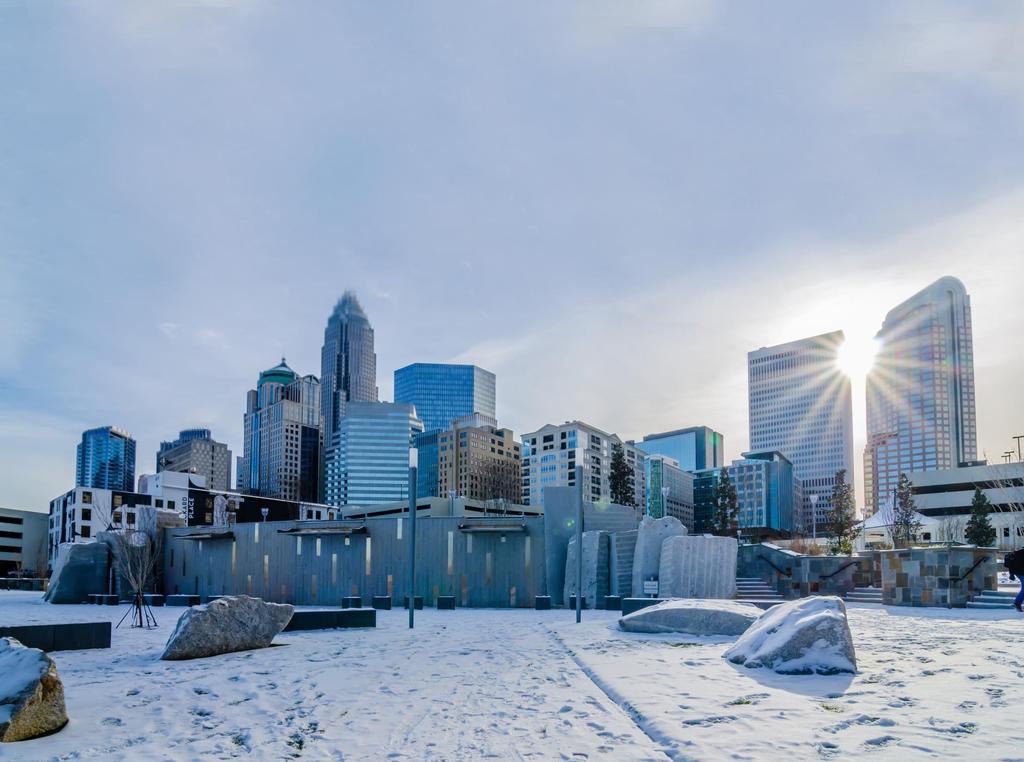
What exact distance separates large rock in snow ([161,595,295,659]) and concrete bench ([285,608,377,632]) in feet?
6.83

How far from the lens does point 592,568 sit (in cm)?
2309

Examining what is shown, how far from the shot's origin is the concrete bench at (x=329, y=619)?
15.1 m

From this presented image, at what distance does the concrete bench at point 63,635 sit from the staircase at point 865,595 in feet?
60.7

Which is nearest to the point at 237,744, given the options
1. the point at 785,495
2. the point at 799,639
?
the point at 799,639

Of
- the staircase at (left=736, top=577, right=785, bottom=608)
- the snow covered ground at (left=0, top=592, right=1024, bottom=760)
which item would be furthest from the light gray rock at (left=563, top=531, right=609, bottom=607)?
the snow covered ground at (left=0, top=592, right=1024, bottom=760)

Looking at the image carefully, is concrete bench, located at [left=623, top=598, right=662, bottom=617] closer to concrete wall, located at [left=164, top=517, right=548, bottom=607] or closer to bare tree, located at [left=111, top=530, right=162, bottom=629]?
concrete wall, located at [left=164, top=517, right=548, bottom=607]

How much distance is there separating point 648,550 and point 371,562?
30.2 feet

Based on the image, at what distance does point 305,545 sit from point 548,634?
597 inches

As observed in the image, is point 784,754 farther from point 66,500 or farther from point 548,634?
point 66,500

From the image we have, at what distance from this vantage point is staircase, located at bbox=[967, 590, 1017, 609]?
1845 cm

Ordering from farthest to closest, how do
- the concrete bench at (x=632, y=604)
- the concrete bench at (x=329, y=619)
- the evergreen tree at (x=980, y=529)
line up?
the evergreen tree at (x=980, y=529)
the concrete bench at (x=632, y=604)
the concrete bench at (x=329, y=619)

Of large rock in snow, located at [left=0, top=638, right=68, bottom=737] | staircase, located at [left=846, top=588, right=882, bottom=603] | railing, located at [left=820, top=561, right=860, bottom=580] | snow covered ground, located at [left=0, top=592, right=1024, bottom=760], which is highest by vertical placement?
large rock in snow, located at [left=0, top=638, right=68, bottom=737]

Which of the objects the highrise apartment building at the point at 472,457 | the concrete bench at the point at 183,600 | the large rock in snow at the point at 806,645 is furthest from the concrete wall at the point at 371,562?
the highrise apartment building at the point at 472,457

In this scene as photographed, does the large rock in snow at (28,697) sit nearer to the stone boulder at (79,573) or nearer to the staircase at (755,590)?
the staircase at (755,590)
